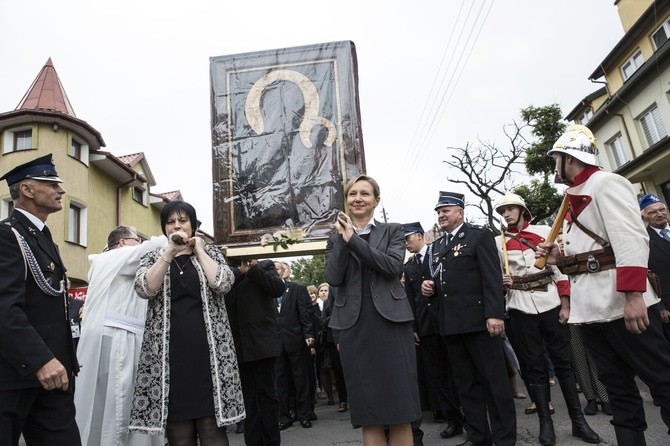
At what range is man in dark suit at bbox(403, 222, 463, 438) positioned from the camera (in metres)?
4.79

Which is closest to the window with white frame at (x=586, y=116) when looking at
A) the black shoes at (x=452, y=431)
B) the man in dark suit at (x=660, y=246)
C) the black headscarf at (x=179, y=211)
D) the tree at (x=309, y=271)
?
the man in dark suit at (x=660, y=246)

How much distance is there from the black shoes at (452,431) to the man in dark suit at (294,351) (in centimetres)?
209

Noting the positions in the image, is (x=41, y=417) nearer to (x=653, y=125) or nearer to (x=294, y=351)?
(x=294, y=351)

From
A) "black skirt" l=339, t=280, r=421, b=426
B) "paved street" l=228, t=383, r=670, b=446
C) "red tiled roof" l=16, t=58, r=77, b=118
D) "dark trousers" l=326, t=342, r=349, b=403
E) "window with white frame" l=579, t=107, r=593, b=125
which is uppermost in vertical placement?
"red tiled roof" l=16, t=58, r=77, b=118

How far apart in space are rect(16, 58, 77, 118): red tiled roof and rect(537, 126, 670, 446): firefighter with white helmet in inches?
729

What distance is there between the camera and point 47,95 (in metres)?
17.5

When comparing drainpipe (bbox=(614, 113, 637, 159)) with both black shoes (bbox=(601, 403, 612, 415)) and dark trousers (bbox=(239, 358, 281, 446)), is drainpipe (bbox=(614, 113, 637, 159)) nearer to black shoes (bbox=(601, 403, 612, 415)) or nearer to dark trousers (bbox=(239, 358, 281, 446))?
black shoes (bbox=(601, 403, 612, 415))

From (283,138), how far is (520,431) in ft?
12.4

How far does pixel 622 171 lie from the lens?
16.5 meters

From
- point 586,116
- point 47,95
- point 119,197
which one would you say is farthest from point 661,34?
point 47,95

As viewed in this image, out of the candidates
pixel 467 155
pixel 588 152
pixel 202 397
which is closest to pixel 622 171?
pixel 467 155

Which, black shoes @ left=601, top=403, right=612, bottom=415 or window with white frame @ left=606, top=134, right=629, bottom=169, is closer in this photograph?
black shoes @ left=601, top=403, right=612, bottom=415

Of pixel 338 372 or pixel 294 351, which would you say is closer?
pixel 294 351

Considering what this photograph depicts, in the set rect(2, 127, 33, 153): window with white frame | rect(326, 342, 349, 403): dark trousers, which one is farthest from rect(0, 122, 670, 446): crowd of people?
rect(2, 127, 33, 153): window with white frame
